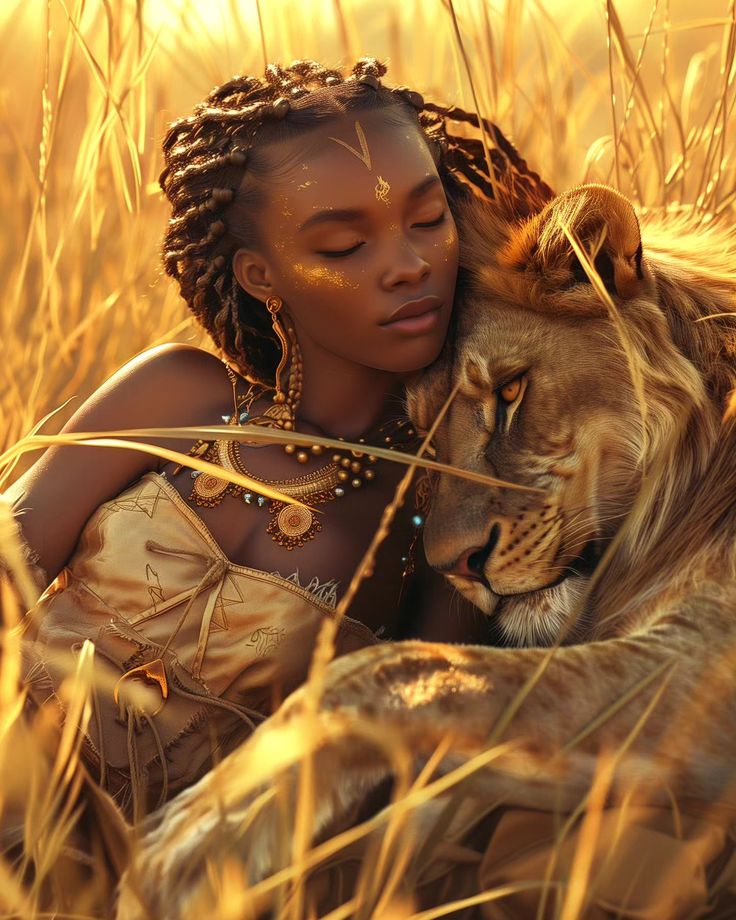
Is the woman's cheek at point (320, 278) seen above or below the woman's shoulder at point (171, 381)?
above

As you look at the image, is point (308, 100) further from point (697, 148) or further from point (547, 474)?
point (697, 148)

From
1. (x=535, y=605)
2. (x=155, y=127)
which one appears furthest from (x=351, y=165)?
(x=155, y=127)

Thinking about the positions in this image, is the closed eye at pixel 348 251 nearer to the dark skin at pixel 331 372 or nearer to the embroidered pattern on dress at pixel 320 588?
the dark skin at pixel 331 372

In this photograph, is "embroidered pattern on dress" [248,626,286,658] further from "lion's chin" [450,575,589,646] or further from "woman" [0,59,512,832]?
"lion's chin" [450,575,589,646]

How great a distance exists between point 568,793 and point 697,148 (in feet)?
7.51

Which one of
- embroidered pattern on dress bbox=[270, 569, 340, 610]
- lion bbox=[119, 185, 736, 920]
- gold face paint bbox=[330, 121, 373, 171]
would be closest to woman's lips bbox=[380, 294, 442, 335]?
lion bbox=[119, 185, 736, 920]

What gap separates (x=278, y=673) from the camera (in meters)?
2.03

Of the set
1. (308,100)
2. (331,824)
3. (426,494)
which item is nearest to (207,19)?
(308,100)

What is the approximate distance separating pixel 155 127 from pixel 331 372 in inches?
76.3

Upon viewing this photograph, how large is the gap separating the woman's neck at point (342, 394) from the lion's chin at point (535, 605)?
365mm

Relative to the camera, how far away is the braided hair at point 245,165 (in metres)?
1.99

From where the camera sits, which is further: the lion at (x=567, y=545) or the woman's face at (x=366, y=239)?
the woman's face at (x=366, y=239)

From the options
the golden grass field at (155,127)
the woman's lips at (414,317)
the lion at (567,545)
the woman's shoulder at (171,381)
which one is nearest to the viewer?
the lion at (567,545)

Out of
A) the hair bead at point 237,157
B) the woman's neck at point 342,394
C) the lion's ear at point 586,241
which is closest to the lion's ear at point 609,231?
the lion's ear at point 586,241
